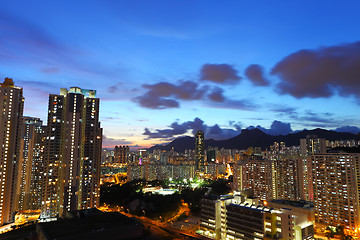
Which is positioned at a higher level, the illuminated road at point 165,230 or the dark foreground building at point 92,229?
the dark foreground building at point 92,229

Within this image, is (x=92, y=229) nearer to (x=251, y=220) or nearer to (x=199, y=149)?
(x=251, y=220)

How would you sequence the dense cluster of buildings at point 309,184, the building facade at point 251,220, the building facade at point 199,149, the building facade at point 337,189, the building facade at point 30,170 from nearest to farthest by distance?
the building facade at point 251,220, the dense cluster of buildings at point 309,184, the building facade at point 337,189, the building facade at point 30,170, the building facade at point 199,149

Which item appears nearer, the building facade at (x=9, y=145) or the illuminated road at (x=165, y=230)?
the illuminated road at (x=165, y=230)

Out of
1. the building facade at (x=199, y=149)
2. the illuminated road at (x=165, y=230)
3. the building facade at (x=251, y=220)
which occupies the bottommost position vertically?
the illuminated road at (x=165, y=230)

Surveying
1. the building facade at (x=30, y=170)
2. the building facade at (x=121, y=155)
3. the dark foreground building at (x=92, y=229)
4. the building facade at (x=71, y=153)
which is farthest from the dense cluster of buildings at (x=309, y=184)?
the building facade at (x=121, y=155)

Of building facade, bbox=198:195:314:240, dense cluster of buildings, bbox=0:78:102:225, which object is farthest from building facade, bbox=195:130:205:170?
building facade, bbox=198:195:314:240

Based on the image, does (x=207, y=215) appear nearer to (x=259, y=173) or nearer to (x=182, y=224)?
(x=182, y=224)

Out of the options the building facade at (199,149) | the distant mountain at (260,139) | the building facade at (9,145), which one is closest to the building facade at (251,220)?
the building facade at (9,145)

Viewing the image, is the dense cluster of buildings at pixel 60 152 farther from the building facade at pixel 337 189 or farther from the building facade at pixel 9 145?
the building facade at pixel 337 189

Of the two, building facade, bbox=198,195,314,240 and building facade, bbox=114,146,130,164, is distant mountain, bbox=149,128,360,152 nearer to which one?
building facade, bbox=114,146,130,164

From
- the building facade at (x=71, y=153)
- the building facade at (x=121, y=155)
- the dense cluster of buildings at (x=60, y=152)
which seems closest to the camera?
the dense cluster of buildings at (x=60, y=152)
